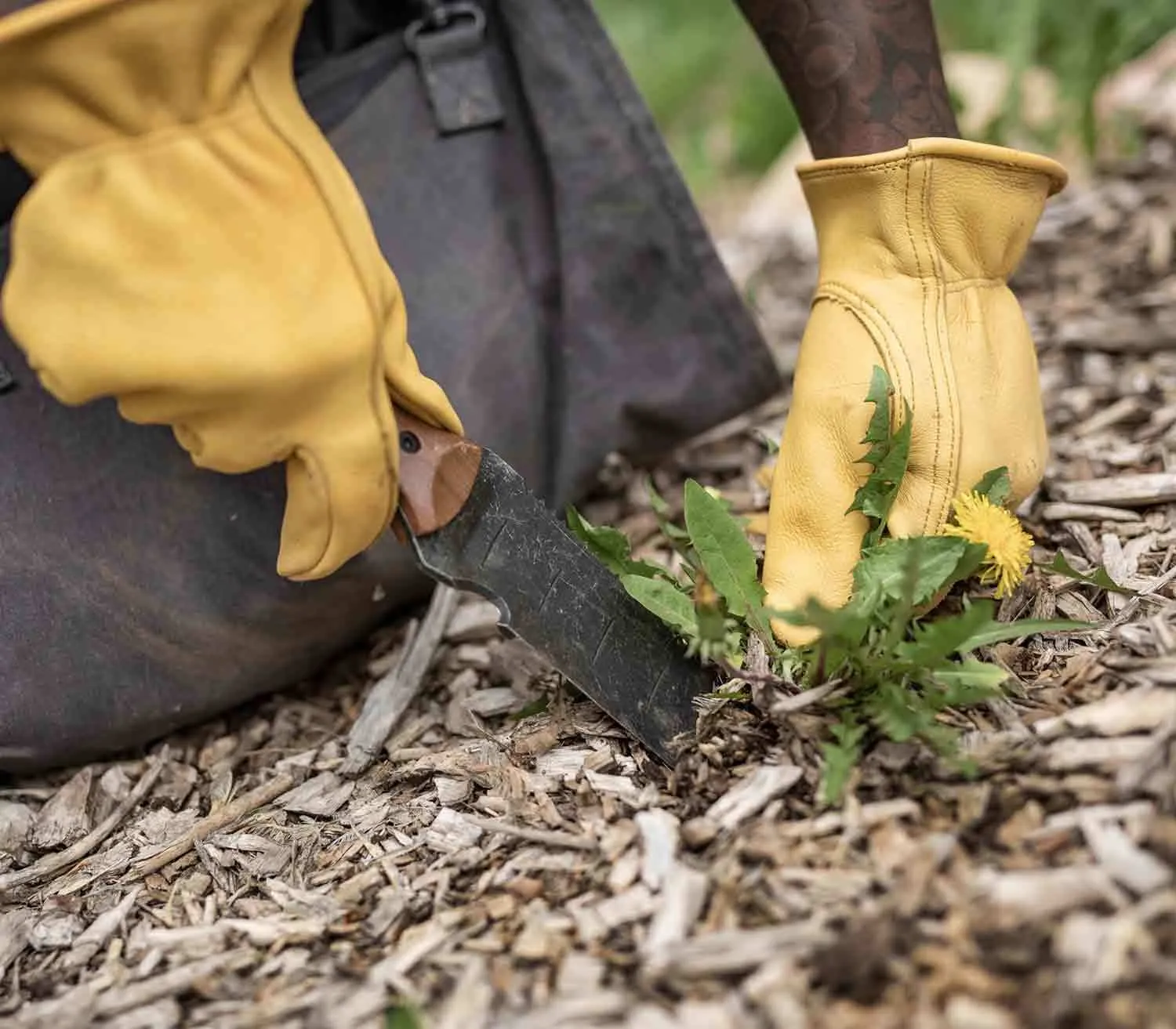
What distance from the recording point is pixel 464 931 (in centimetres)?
105

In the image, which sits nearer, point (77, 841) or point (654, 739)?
point (654, 739)

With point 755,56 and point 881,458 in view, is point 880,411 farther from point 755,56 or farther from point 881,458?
point 755,56

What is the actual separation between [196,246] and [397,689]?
67 centimetres

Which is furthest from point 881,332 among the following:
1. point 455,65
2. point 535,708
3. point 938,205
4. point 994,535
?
point 455,65

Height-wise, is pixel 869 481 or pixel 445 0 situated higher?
pixel 445 0

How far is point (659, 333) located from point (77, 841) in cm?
105

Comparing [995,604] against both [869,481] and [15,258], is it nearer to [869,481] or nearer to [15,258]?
[869,481]

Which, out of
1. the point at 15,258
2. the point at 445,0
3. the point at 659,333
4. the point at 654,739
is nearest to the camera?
the point at 15,258

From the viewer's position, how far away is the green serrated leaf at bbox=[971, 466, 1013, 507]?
1234mm

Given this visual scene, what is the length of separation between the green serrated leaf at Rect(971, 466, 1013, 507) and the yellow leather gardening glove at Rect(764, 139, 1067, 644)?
0.02 m

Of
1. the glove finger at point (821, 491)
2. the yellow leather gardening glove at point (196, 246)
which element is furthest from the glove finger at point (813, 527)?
the yellow leather gardening glove at point (196, 246)

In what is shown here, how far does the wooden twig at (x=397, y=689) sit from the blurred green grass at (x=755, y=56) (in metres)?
1.31

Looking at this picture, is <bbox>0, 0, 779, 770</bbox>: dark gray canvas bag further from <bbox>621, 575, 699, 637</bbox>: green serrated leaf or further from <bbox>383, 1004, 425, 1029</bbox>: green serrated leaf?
<bbox>383, 1004, 425, 1029</bbox>: green serrated leaf

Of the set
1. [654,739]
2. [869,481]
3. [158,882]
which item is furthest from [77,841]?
[869,481]
